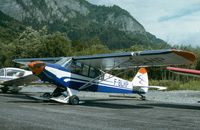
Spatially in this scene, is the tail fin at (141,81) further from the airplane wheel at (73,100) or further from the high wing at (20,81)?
the high wing at (20,81)

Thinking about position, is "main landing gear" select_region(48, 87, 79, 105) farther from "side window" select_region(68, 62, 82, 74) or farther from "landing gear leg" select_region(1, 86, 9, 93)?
"landing gear leg" select_region(1, 86, 9, 93)

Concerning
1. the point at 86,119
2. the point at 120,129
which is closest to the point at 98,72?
the point at 86,119

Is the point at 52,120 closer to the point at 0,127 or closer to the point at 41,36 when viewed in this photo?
the point at 0,127

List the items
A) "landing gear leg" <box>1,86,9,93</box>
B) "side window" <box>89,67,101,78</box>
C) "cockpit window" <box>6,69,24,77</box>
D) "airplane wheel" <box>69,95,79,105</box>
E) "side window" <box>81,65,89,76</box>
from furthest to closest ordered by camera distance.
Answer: "cockpit window" <box>6,69,24,77</box>
"landing gear leg" <box>1,86,9,93</box>
"side window" <box>89,67,101,78</box>
"side window" <box>81,65,89,76</box>
"airplane wheel" <box>69,95,79,105</box>

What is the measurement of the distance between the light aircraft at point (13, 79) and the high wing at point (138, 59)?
805 centimetres

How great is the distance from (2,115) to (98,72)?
8092 mm

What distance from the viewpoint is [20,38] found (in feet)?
201

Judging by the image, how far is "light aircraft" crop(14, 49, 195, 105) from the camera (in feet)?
52.0

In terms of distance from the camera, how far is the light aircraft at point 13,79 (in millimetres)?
25266

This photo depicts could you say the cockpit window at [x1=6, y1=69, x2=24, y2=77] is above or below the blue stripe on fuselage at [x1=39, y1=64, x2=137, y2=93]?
above

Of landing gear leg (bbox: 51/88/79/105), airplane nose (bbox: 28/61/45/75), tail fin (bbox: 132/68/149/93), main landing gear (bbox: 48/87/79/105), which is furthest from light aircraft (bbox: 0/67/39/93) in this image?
airplane nose (bbox: 28/61/45/75)

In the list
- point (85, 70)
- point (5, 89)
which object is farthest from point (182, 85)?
point (85, 70)

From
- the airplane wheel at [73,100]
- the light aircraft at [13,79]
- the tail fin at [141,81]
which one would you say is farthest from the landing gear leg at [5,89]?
the airplane wheel at [73,100]

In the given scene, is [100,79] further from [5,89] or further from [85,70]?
[5,89]
